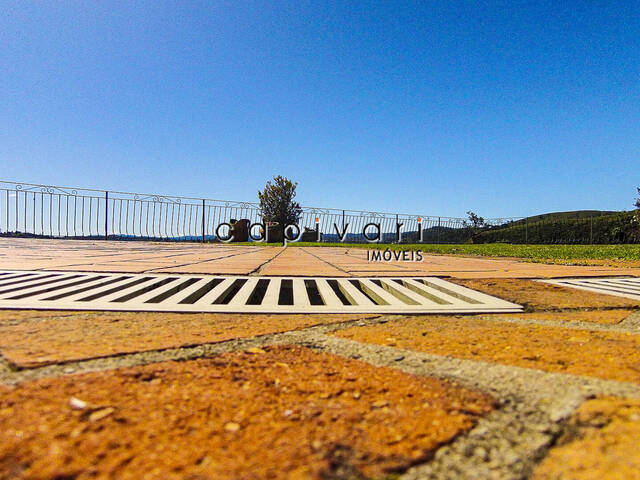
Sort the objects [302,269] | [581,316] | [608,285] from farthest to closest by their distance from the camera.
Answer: [302,269]
[608,285]
[581,316]

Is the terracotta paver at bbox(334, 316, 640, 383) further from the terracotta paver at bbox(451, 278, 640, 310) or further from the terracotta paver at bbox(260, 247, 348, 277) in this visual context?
the terracotta paver at bbox(260, 247, 348, 277)

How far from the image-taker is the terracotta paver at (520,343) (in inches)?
29.3

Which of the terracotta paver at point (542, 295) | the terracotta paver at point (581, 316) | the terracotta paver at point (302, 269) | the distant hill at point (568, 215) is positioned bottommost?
the terracotta paver at point (581, 316)

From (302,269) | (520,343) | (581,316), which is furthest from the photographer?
(302,269)

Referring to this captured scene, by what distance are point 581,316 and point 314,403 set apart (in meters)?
1.34

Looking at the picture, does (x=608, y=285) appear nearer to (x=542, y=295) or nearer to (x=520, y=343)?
(x=542, y=295)

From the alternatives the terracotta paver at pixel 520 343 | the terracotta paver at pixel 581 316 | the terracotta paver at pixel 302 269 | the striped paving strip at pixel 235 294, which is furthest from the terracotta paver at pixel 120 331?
the terracotta paver at pixel 302 269

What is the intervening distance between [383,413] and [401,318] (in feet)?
2.65

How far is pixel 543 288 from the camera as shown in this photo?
2.09 metres

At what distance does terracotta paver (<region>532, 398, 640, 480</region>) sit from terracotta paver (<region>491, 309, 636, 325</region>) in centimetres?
88

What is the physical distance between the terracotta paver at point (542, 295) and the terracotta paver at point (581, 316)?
0.34ft

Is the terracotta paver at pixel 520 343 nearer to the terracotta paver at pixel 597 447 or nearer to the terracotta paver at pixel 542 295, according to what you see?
the terracotta paver at pixel 597 447

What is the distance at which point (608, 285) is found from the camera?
225 centimetres

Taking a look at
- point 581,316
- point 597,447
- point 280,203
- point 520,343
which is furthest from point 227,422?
point 280,203
